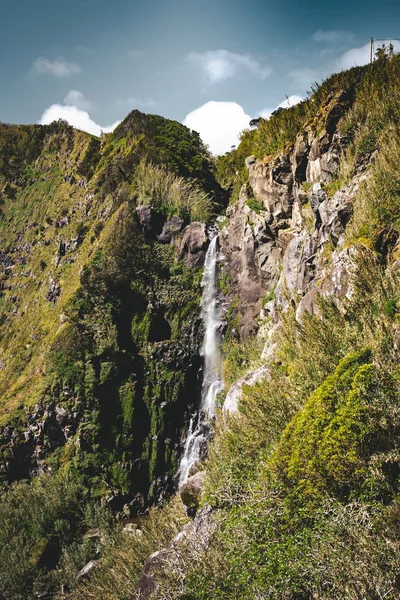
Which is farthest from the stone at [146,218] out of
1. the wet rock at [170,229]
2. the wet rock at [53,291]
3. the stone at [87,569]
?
the stone at [87,569]

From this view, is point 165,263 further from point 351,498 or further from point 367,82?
point 351,498

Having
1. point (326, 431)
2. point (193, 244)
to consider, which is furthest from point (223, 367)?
point (326, 431)

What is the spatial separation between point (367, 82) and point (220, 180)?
21213 mm

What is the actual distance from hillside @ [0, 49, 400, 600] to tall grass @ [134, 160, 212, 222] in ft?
0.60

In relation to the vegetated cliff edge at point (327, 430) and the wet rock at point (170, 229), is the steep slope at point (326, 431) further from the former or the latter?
the wet rock at point (170, 229)

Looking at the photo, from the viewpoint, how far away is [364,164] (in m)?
15.1

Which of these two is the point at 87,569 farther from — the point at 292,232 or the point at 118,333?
the point at 292,232

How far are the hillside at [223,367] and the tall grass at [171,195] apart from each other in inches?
7.2

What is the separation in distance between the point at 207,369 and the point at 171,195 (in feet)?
53.5

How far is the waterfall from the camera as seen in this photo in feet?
76.1

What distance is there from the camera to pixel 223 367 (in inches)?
947

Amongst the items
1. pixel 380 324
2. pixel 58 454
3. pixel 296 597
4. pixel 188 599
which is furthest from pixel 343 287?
pixel 58 454

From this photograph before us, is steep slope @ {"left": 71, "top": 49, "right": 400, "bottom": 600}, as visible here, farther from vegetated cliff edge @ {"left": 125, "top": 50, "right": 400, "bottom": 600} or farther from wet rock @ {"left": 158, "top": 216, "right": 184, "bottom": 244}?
wet rock @ {"left": 158, "top": 216, "right": 184, "bottom": 244}

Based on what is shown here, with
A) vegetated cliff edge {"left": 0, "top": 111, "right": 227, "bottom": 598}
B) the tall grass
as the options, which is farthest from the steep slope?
the tall grass
